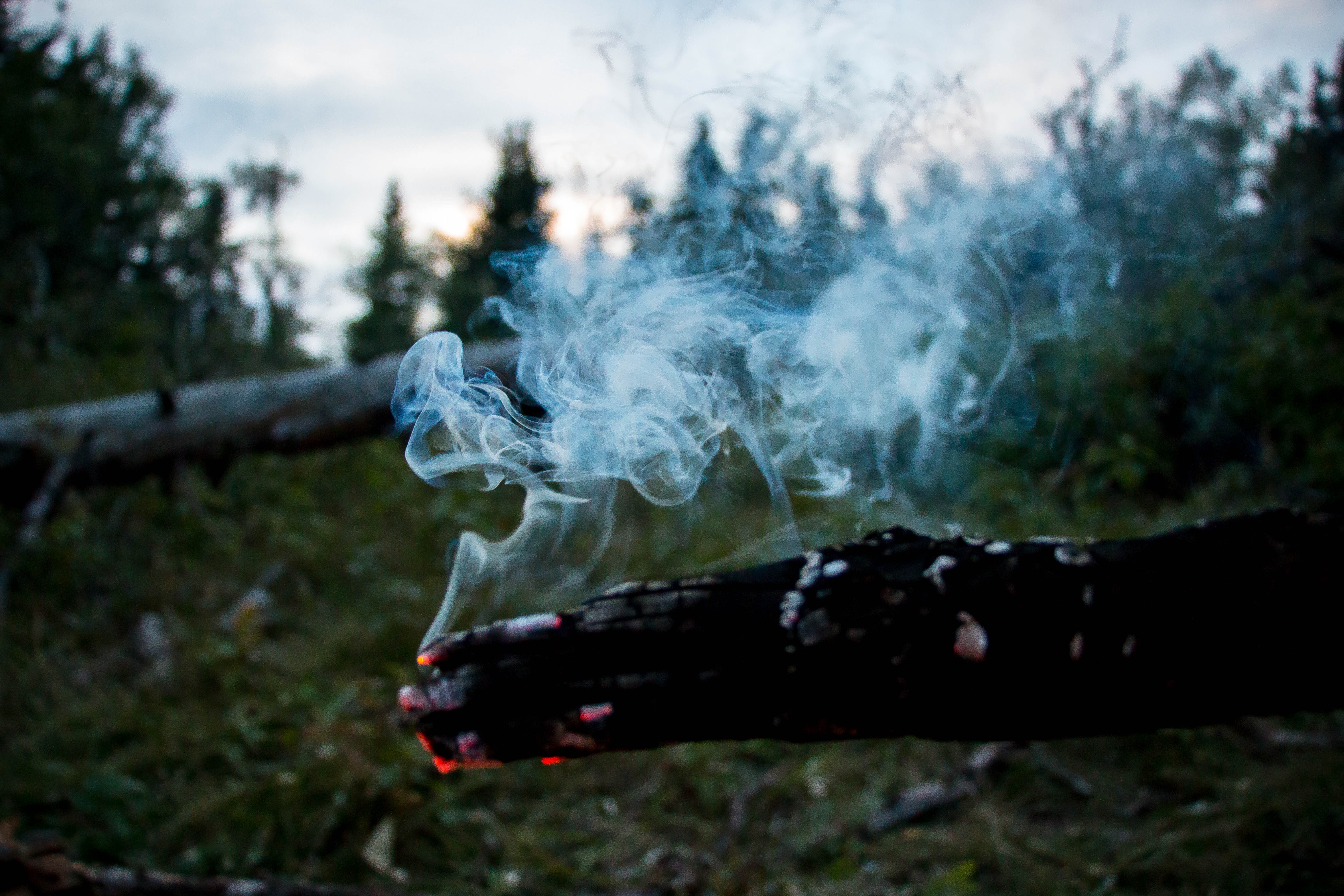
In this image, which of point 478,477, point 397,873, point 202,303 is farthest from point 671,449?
point 202,303

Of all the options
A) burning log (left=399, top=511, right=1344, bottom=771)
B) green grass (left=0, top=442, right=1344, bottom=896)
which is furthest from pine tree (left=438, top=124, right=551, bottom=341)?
burning log (left=399, top=511, right=1344, bottom=771)

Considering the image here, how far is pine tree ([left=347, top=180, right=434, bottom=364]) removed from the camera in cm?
2317

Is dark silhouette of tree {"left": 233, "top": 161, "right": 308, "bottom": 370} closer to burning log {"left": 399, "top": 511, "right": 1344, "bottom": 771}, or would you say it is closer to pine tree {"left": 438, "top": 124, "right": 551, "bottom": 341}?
pine tree {"left": 438, "top": 124, "right": 551, "bottom": 341}

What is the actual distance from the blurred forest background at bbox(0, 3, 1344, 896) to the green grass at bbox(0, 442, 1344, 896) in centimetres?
2

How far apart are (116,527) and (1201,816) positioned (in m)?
6.77

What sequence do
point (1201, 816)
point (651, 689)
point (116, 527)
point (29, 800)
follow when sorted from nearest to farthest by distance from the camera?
1. point (651, 689)
2. point (1201, 816)
3. point (29, 800)
4. point (116, 527)

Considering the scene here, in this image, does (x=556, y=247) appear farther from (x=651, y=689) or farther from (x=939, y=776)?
(x=939, y=776)

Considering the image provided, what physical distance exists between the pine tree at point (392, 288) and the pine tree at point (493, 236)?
3795 mm

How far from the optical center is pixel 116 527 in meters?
5.75

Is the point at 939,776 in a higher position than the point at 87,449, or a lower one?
lower

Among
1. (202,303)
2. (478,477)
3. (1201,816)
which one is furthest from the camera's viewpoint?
(202,303)

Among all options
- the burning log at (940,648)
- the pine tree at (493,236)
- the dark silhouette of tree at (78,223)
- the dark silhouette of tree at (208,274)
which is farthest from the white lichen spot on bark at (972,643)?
the pine tree at (493,236)

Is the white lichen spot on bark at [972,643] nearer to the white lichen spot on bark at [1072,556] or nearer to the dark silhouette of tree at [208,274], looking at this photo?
the white lichen spot on bark at [1072,556]

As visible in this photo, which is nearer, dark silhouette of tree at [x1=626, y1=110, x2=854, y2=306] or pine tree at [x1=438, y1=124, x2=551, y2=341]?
dark silhouette of tree at [x1=626, y1=110, x2=854, y2=306]
